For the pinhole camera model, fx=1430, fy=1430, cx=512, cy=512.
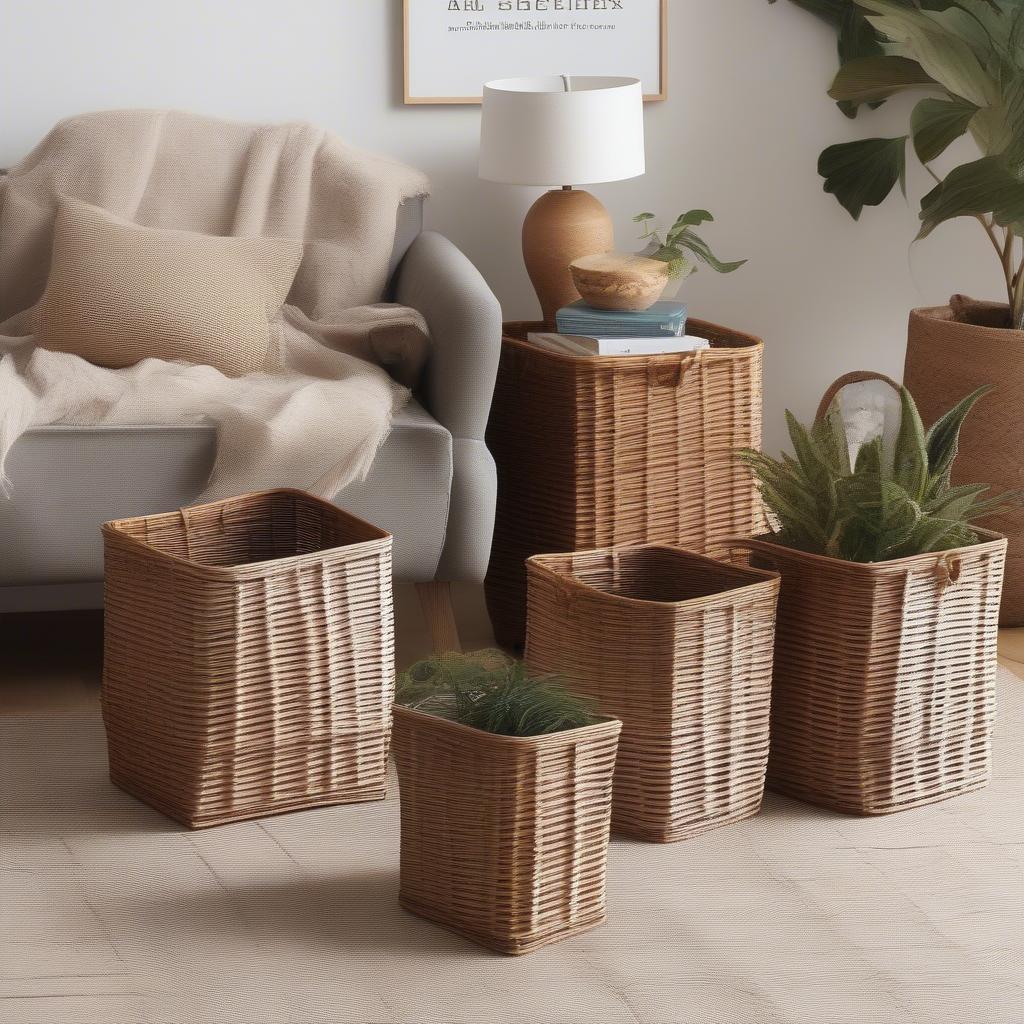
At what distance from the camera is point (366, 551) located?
6.00 feet

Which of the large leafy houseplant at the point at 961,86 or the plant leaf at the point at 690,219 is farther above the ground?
the large leafy houseplant at the point at 961,86

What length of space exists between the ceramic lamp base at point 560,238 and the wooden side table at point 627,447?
210 millimetres

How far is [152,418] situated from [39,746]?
0.51 metres

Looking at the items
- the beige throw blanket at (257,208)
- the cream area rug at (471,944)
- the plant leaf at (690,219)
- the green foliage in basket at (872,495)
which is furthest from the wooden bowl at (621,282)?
the cream area rug at (471,944)

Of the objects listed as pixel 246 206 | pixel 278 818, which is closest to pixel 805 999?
pixel 278 818

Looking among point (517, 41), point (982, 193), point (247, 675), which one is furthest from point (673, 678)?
point (517, 41)

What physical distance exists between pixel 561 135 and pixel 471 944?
1481 mm

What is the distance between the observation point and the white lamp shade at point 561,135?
2496 millimetres

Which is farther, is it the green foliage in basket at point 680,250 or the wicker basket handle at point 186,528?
the green foliage in basket at point 680,250

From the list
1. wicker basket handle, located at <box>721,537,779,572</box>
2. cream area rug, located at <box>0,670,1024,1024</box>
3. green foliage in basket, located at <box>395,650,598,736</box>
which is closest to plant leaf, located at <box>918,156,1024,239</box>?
wicker basket handle, located at <box>721,537,779,572</box>

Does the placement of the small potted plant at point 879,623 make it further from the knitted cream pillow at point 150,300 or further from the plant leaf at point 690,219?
the knitted cream pillow at point 150,300

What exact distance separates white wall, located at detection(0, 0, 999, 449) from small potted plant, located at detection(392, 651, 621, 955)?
1.60 m

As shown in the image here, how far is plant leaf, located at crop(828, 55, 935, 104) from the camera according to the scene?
2740 millimetres

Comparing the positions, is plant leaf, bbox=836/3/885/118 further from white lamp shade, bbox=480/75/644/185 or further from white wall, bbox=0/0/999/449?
white lamp shade, bbox=480/75/644/185
